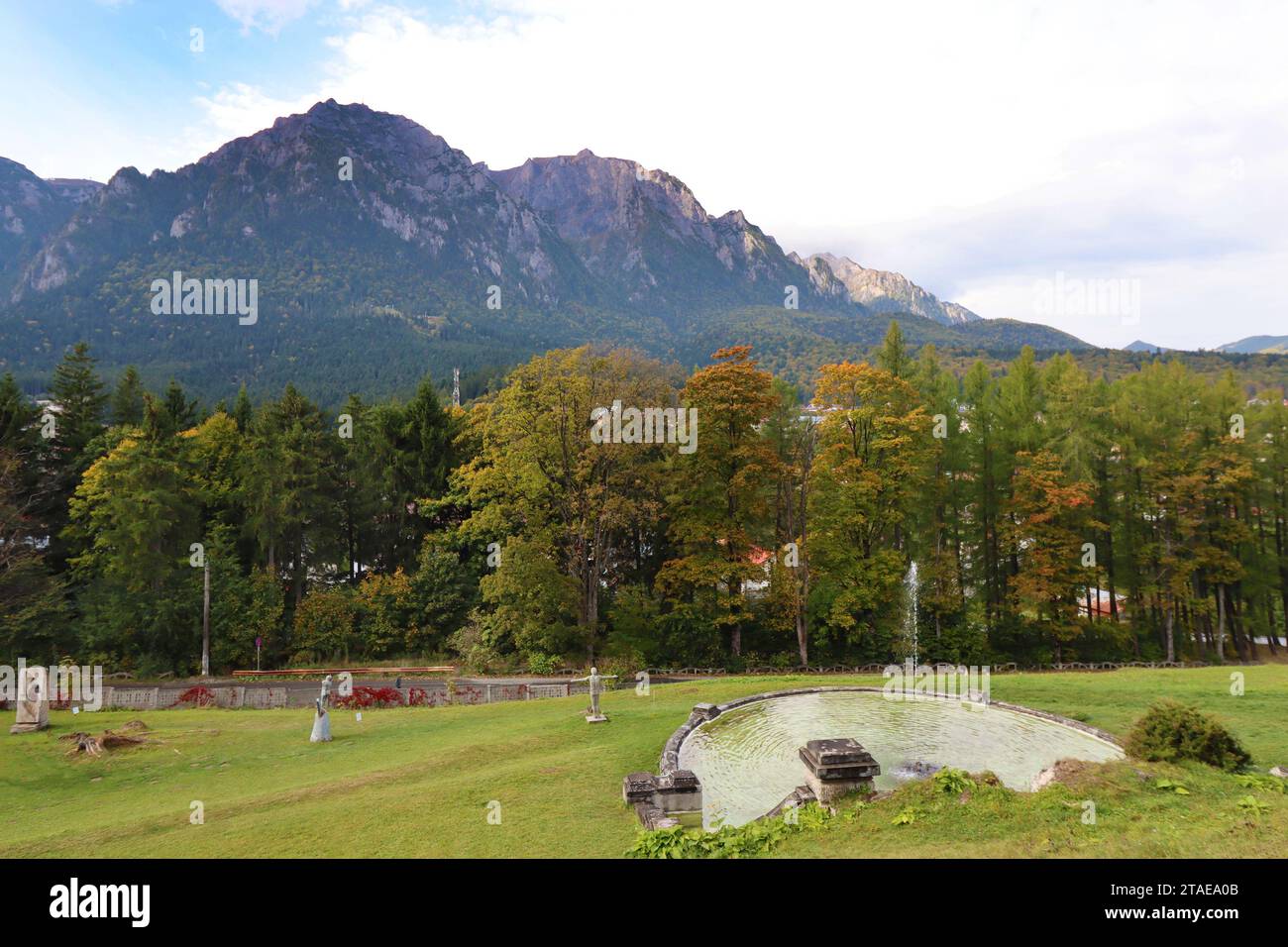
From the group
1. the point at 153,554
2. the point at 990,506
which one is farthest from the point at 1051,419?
the point at 153,554

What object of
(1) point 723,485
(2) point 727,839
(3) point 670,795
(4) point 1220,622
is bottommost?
(4) point 1220,622

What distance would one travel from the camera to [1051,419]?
3591 cm

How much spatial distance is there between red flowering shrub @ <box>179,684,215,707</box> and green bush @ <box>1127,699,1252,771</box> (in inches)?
1157

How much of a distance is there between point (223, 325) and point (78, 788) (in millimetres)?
190876

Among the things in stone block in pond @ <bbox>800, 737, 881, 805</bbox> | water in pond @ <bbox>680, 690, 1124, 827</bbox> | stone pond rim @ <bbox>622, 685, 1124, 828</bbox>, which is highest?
stone block in pond @ <bbox>800, 737, 881, 805</bbox>

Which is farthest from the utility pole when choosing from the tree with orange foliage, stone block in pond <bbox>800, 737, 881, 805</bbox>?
stone block in pond <bbox>800, 737, 881, 805</bbox>

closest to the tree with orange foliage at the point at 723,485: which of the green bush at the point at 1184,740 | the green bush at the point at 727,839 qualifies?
the green bush at the point at 1184,740

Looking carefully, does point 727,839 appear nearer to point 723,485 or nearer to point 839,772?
point 839,772

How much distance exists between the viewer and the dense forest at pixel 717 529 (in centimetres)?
3284

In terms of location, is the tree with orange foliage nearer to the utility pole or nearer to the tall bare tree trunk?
the utility pole

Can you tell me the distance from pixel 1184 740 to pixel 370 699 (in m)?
24.2

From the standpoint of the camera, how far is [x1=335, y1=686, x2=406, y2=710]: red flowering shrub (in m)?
25.0

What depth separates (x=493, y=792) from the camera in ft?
41.3

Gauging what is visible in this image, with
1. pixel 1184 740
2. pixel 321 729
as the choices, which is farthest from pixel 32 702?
pixel 1184 740
